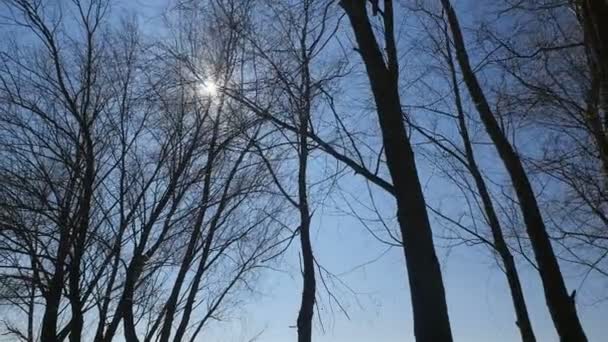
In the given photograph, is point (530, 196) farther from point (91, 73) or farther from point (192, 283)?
point (91, 73)

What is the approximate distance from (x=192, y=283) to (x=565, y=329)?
6.25 metres

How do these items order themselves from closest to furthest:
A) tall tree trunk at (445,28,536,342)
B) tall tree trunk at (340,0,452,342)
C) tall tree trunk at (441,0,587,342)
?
tall tree trunk at (340,0,452,342)
tall tree trunk at (441,0,587,342)
tall tree trunk at (445,28,536,342)

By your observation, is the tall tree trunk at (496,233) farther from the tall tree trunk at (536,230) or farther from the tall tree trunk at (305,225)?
the tall tree trunk at (305,225)

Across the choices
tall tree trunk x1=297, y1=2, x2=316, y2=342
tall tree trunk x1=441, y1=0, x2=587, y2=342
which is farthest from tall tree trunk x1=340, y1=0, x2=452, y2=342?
tall tree trunk x1=441, y1=0, x2=587, y2=342

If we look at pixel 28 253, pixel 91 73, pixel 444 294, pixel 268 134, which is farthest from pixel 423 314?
pixel 91 73

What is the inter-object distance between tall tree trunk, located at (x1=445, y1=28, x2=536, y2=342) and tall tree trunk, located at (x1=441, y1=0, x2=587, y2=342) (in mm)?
1447

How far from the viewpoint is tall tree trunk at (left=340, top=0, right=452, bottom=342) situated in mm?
3506

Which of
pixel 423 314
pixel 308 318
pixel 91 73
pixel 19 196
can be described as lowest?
pixel 423 314

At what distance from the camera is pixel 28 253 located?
6898 millimetres

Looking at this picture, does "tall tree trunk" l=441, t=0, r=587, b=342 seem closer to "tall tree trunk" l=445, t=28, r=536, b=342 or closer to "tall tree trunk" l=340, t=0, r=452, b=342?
"tall tree trunk" l=445, t=28, r=536, b=342

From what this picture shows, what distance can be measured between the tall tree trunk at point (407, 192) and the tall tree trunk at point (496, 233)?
4563mm

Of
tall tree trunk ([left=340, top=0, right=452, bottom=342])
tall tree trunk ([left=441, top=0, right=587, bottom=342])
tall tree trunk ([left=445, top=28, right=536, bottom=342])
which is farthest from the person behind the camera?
tall tree trunk ([left=445, top=28, right=536, bottom=342])

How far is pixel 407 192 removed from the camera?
3.98 metres

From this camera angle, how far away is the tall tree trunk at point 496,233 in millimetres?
7699
